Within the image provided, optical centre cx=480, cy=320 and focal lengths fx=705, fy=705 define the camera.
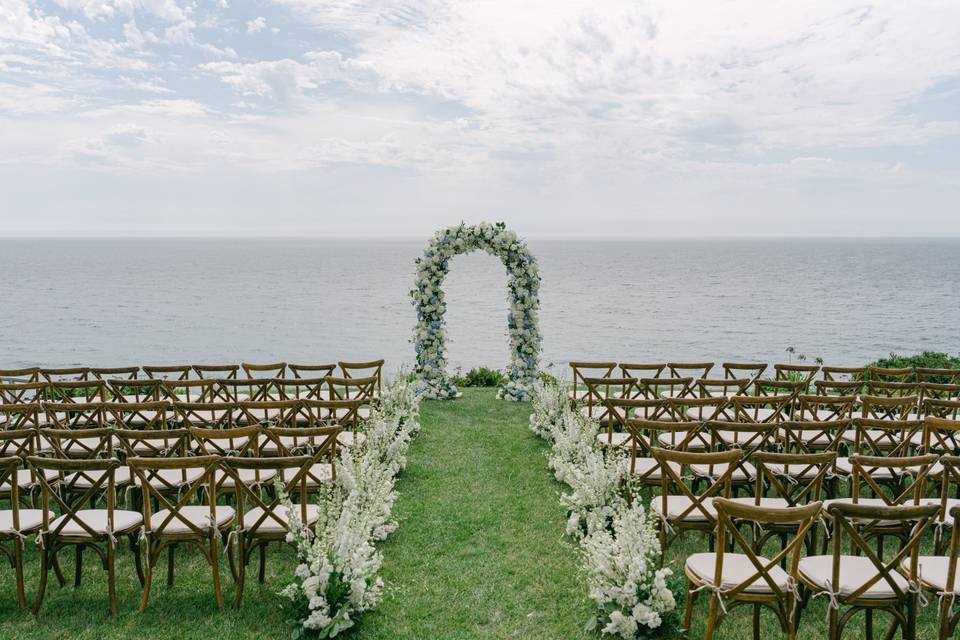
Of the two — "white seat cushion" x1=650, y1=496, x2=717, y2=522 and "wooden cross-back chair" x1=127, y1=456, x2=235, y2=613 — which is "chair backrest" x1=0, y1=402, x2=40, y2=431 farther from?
"white seat cushion" x1=650, y1=496, x2=717, y2=522

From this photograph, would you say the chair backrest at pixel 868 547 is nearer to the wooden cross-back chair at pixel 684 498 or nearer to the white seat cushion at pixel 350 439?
the wooden cross-back chair at pixel 684 498

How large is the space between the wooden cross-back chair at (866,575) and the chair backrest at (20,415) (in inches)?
267

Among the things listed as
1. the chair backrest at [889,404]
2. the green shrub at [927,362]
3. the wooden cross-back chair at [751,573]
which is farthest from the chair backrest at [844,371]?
the wooden cross-back chair at [751,573]

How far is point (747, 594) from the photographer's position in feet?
14.1

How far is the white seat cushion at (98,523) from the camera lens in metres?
5.13

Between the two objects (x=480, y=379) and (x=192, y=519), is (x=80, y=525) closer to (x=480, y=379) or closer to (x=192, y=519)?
(x=192, y=519)

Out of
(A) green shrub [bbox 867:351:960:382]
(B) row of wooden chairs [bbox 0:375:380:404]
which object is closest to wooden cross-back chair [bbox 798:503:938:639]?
(B) row of wooden chairs [bbox 0:375:380:404]

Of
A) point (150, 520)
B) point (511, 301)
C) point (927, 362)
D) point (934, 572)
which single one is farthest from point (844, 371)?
point (150, 520)

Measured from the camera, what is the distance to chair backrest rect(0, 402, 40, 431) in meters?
6.77

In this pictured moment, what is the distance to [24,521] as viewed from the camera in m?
5.27

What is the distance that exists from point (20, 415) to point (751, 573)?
741cm

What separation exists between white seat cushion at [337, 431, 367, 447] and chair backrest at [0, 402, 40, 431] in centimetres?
286

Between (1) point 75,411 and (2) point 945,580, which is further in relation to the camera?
(1) point 75,411

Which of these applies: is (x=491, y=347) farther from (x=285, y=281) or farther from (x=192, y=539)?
(x=285, y=281)
